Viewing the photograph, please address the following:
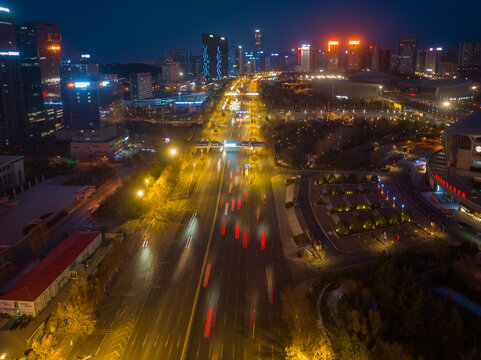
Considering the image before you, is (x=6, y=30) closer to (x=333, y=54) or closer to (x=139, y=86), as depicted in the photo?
(x=139, y=86)

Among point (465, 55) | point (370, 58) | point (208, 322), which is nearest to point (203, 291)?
point (208, 322)

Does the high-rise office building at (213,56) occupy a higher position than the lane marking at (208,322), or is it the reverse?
the high-rise office building at (213,56)

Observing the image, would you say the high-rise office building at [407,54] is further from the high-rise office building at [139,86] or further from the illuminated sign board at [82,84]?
the illuminated sign board at [82,84]

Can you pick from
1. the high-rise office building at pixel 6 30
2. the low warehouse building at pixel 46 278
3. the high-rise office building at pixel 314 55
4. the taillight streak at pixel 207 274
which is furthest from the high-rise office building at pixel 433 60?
the low warehouse building at pixel 46 278

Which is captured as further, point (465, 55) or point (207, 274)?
point (465, 55)

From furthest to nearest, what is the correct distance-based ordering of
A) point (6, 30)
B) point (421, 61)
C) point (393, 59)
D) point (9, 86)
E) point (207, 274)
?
point (421, 61), point (393, 59), point (6, 30), point (9, 86), point (207, 274)

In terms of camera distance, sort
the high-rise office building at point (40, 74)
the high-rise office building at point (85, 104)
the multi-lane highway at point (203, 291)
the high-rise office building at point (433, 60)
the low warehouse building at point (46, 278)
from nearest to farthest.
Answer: the multi-lane highway at point (203, 291)
the low warehouse building at point (46, 278)
the high-rise office building at point (85, 104)
the high-rise office building at point (40, 74)
the high-rise office building at point (433, 60)

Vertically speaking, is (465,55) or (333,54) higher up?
(333,54)

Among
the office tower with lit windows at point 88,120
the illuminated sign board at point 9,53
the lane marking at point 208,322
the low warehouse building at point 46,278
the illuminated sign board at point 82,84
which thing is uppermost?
the illuminated sign board at point 9,53
